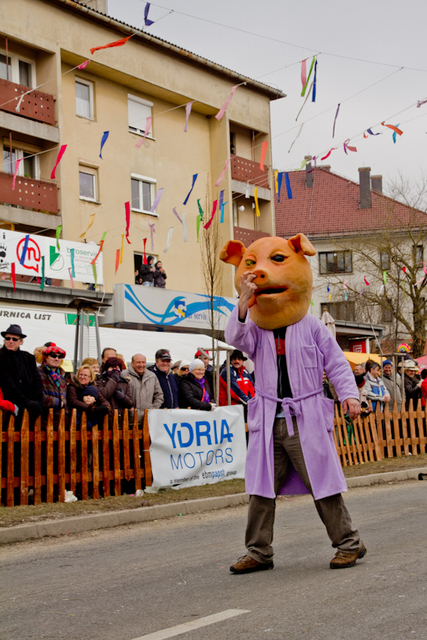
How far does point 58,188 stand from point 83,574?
21787mm

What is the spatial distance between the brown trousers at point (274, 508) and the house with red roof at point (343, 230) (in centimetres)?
3512

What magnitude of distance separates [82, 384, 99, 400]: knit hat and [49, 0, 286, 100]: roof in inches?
659

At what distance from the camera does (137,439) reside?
418 inches

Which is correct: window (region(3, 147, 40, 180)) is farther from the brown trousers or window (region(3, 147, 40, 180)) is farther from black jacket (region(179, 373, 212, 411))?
the brown trousers

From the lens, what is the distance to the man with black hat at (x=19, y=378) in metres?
9.35

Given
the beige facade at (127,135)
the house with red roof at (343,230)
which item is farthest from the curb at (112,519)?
the house with red roof at (343,230)

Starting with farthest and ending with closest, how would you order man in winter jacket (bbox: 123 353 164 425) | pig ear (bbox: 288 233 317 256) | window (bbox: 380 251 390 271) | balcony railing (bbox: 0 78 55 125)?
window (bbox: 380 251 390 271) < balcony railing (bbox: 0 78 55 125) < man in winter jacket (bbox: 123 353 164 425) < pig ear (bbox: 288 233 317 256)

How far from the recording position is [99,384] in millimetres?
10703

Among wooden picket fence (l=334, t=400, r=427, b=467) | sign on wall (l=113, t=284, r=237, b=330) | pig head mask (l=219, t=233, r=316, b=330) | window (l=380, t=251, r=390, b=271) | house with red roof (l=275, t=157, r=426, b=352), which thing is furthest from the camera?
house with red roof (l=275, t=157, r=426, b=352)

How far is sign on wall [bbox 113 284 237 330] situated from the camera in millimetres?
25922

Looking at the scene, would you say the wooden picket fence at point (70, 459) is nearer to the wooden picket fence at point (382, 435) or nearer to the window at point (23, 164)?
the wooden picket fence at point (382, 435)

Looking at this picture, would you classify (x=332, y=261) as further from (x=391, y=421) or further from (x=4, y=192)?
(x=391, y=421)

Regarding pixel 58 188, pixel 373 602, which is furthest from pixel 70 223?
pixel 373 602

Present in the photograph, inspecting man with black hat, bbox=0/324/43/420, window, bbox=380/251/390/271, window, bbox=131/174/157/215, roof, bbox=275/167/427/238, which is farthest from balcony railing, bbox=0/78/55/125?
roof, bbox=275/167/427/238
